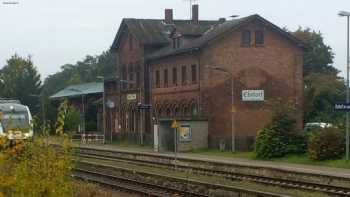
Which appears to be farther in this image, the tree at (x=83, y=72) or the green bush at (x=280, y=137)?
the tree at (x=83, y=72)

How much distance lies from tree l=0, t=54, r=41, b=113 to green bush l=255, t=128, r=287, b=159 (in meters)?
60.5

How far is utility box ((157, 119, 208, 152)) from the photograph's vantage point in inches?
2124

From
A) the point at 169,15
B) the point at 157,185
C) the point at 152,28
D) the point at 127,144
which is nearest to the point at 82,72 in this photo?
the point at 169,15

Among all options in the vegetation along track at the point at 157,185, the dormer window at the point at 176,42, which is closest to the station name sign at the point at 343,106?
the vegetation along track at the point at 157,185

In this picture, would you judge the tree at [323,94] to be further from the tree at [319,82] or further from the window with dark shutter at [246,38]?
the window with dark shutter at [246,38]

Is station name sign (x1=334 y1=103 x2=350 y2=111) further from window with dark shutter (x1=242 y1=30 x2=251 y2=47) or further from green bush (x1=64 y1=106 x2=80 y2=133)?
window with dark shutter (x1=242 y1=30 x2=251 y2=47)

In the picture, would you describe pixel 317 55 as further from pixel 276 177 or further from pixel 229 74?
pixel 276 177

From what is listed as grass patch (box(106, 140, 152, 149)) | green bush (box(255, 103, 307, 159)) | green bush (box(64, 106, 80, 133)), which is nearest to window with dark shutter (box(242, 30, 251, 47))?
grass patch (box(106, 140, 152, 149))

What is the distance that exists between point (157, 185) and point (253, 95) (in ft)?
123

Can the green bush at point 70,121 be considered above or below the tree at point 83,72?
below

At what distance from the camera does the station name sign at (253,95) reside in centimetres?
6100

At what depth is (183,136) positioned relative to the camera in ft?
177

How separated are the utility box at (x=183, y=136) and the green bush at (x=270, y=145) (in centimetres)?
1051

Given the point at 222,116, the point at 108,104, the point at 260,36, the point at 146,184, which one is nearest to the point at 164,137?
the point at 222,116
